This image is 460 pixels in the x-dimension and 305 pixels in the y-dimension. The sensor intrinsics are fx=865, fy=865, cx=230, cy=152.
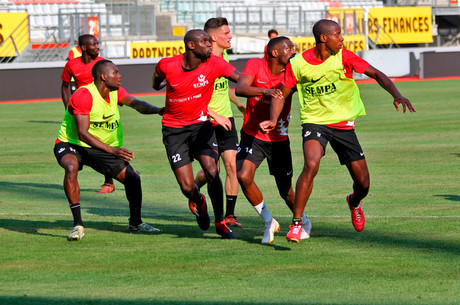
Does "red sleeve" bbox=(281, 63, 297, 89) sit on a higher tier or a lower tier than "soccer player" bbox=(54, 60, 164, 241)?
higher

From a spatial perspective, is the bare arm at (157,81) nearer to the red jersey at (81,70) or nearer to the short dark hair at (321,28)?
the short dark hair at (321,28)

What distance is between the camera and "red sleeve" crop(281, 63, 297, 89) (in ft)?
28.0

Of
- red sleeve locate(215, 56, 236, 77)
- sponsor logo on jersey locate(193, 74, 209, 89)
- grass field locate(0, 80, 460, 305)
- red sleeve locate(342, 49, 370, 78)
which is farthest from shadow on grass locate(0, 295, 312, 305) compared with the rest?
red sleeve locate(215, 56, 236, 77)

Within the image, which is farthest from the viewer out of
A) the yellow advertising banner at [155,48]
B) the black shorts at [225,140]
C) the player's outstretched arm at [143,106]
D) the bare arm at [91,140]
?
the yellow advertising banner at [155,48]

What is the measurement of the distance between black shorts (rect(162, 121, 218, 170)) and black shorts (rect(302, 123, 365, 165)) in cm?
109

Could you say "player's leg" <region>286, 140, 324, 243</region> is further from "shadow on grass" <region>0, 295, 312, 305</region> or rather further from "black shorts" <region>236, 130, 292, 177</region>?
"shadow on grass" <region>0, 295, 312, 305</region>

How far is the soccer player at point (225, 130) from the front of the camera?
10.1 meters

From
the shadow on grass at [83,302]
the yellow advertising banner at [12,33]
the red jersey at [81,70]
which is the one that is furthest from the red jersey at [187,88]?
the yellow advertising banner at [12,33]

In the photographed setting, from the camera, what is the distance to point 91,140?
898cm

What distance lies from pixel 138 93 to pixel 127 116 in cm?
866

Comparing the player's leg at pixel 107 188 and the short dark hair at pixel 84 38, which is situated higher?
the short dark hair at pixel 84 38

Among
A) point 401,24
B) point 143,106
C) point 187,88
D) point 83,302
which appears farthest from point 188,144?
point 401,24

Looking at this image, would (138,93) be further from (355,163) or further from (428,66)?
(355,163)

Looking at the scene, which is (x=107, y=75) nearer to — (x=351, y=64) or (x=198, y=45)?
(x=198, y=45)
